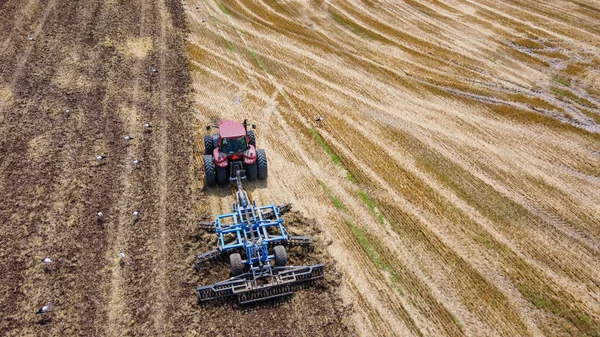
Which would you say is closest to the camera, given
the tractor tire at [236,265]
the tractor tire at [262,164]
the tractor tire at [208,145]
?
the tractor tire at [236,265]

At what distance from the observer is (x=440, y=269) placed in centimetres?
1152

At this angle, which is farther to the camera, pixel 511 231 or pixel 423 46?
pixel 423 46

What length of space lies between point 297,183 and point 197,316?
18.8ft

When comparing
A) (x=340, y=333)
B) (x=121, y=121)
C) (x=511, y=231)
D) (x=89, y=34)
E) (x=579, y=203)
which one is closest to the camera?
(x=340, y=333)

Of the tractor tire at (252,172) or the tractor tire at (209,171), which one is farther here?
the tractor tire at (252,172)

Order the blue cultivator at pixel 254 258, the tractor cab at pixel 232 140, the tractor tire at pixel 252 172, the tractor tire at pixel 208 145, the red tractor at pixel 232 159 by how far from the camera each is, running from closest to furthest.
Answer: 1. the blue cultivator at pixel 254 258
2. the tractor cab at pixel 232 140
3. the red tractor at pixel 232 159
4. the tractor tire at pixel 252 172
5. the tractor tire at pixel 208 145

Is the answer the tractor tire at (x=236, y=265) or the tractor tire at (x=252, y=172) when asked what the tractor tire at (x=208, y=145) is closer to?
the tractor tire at (x=252, y=172)

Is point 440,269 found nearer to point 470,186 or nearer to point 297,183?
point 470,186

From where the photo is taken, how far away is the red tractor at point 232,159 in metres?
13.1

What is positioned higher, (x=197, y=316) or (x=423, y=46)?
(x=423, y=46)

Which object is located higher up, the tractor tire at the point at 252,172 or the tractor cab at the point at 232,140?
the tractor cab at the point at 232,140

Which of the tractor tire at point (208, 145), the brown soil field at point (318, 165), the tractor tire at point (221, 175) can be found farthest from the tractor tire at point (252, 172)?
the tractor tire at point (208, 145)

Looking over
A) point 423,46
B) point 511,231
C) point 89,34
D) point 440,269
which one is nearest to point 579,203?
point 511,231

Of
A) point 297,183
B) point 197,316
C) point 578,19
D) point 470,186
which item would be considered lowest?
point 197,316
